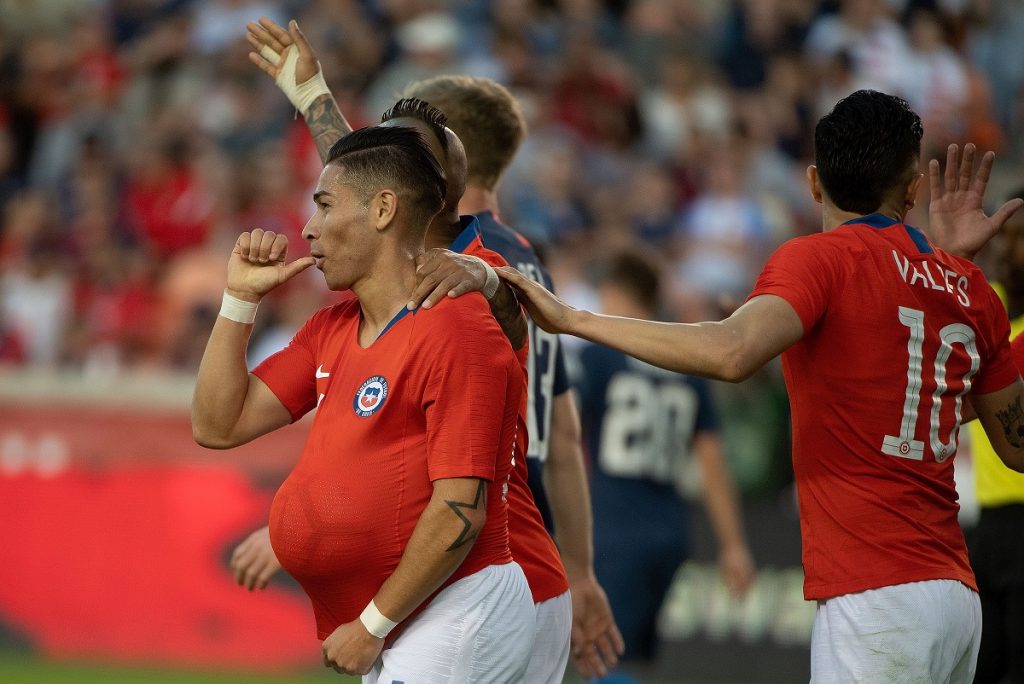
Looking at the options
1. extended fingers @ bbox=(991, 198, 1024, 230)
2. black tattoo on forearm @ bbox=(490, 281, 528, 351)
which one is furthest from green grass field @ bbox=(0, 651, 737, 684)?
black tattoo on forearm @ bbox=(490, 281, 528, 351)

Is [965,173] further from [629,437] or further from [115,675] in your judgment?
[115,675]

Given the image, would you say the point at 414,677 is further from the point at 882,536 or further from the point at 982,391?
the point at 982,391

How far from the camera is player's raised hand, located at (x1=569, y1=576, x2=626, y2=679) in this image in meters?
5.05

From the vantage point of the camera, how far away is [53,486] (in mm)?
10516

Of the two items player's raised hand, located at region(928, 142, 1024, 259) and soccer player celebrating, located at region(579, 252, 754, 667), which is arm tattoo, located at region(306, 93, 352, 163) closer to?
player's raised hand, located at region(928, 142, 1024, 259)

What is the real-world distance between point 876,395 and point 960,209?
3.45 ft

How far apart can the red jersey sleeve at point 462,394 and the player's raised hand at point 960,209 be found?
6.04 feet

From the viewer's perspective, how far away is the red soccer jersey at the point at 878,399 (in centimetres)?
403

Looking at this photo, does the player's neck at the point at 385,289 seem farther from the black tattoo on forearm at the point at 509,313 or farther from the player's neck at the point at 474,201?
the player's neck at the point at 474,201

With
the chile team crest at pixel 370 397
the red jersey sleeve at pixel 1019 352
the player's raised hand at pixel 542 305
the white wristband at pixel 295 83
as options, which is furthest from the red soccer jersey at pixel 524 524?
the red jersey sleeve at pixel 1019 352

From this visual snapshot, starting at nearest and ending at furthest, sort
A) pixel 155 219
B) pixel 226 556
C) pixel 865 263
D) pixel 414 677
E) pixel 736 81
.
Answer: pixel 414 677 < pixel 865 263 < pixel 226 556 < pixel 155 219 < pixel 736 81

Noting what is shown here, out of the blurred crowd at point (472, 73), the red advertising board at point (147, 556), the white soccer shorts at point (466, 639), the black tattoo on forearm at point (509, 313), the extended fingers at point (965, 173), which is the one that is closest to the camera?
the white soccer shorts at point (466, 639)

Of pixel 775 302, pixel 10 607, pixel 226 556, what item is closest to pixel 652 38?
pixel 226 556

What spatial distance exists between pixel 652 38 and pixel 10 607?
8.58 meters
